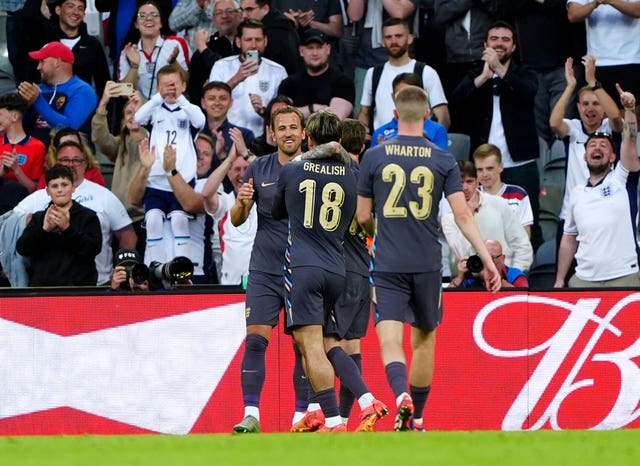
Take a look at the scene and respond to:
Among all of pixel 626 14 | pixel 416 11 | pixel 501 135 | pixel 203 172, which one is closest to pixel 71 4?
pixel 203 172

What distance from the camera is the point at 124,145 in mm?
15383

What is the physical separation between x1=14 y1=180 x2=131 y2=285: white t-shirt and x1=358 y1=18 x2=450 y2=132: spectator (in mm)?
3048

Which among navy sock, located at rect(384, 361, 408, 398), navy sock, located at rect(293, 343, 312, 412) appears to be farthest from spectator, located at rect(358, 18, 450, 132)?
navy sock, located at rect(384, 361, 408, 398)

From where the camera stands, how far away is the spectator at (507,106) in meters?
15.2

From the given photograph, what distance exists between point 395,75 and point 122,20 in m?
3.74

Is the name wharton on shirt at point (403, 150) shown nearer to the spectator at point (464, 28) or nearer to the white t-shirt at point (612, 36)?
the spectator at point (464, 28)

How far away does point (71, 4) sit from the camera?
16.3 m

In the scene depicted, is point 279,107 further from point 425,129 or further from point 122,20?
point 122,20

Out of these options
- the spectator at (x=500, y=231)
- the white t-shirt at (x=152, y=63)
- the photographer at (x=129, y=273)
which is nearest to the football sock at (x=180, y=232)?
the photographer at (x=129, y=273)

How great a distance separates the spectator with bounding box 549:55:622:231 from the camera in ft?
48.2

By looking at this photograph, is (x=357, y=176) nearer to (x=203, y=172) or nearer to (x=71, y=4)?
(x=203, y=172)

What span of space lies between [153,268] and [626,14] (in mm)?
6122

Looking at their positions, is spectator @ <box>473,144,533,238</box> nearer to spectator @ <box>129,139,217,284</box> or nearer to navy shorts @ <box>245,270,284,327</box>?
spectator @ <box>129,139,217,284</box>

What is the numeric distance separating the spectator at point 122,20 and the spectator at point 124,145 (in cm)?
142
